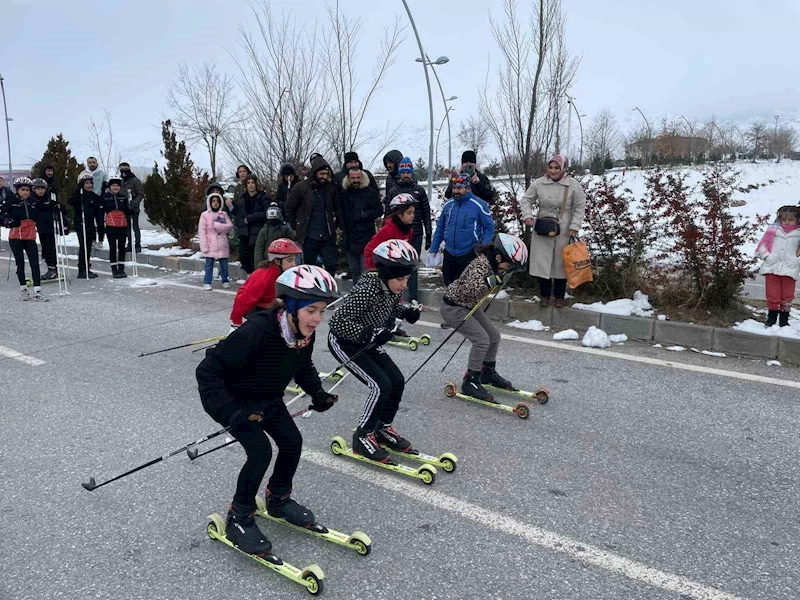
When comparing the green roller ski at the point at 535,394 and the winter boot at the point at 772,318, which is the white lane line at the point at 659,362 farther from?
the green roller ski at the point at 535,394

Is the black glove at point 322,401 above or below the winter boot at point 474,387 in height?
above

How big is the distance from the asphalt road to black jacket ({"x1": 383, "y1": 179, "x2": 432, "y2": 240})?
2.90 meters

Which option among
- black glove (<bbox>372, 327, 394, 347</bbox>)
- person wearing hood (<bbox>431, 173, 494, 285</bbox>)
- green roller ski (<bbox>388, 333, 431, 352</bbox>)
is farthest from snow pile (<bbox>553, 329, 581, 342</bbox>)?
black glove (<bbox>372, 327, 394, 347</bbox>)

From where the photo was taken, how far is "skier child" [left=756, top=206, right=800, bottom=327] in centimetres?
727

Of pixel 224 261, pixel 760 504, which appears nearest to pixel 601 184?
pixel 760 504

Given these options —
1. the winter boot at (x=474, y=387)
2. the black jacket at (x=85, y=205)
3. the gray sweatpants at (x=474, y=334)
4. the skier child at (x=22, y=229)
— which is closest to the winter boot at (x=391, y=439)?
the winter boot at (x=474, y=387)

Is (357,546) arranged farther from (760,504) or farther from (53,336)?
(53,336)

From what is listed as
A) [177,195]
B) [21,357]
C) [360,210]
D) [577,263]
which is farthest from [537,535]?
[177,195]

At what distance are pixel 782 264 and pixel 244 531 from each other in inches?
267

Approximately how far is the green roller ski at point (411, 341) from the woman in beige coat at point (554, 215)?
6.37ft

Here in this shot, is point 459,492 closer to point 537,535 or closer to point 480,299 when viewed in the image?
point 537,535

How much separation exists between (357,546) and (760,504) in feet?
8.34

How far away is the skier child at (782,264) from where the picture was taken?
7.27m

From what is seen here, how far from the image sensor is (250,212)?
10773 mm
